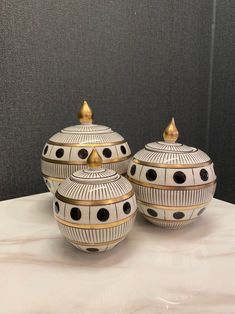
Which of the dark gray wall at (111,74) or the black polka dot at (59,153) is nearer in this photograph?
the black polka dot at (59,153)

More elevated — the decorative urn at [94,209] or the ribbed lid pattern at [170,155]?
the ribbed lid pattern at [170,155]

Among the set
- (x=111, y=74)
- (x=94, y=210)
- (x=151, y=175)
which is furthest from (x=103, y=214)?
(x=111, y=74)

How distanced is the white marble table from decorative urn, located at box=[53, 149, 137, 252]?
4 cm

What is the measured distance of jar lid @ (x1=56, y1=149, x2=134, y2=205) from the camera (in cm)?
45

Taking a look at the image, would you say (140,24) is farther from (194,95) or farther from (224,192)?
(224,192)

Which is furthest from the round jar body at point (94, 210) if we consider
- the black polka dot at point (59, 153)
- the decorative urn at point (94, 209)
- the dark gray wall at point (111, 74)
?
the dark gray wall at point (111, 74)

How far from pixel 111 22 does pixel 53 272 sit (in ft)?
2.00

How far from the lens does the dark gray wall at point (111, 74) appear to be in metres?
0.73

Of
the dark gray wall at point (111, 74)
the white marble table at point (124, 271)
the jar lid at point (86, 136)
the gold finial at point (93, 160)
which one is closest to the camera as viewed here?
the white marble table at point (124, 271)

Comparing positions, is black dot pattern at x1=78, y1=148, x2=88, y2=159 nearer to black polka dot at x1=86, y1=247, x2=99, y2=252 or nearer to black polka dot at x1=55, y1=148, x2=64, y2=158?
black polka dot at x1=55, y1=148, x2=64, y2=158

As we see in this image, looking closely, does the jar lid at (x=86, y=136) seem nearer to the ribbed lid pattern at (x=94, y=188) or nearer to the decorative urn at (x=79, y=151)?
the decorative urn at (x=79, y=151)

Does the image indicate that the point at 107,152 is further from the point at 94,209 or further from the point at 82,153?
the point at 94,209

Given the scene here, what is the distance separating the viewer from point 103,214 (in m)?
0.45

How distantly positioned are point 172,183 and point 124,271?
0.15 m
